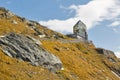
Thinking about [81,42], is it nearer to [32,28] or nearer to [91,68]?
[32,28]

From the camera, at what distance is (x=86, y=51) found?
522 ft

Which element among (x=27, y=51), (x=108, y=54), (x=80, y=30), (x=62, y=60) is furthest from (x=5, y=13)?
(x=27, y=51)

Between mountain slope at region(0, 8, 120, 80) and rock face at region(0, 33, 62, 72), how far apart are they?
2.07 metres

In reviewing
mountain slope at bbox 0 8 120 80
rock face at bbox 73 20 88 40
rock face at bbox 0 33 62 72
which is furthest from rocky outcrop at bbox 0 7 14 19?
rock face at bbox 0 33 62 72

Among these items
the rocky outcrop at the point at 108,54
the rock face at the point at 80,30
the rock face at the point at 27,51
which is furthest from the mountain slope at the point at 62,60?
the rock face at the point at 80,30

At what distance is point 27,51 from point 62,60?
2402 cm

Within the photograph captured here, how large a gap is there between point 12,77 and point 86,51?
7784 centimetres

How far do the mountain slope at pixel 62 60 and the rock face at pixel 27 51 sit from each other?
207 centimetres

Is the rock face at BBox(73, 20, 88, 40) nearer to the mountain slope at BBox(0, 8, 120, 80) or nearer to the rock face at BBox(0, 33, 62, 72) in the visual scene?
the mountain slope at BBox(0, 8, 120, 80)

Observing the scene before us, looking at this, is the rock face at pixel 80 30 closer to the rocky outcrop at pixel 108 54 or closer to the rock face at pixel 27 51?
the rocky outcrop at pixel 108 54

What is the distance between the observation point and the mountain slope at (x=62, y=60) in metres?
90.9

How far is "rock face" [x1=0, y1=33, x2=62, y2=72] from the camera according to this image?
98188 millimetres

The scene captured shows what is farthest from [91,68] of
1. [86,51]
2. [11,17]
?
[11,17]

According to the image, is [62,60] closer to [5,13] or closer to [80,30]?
[5,13]
